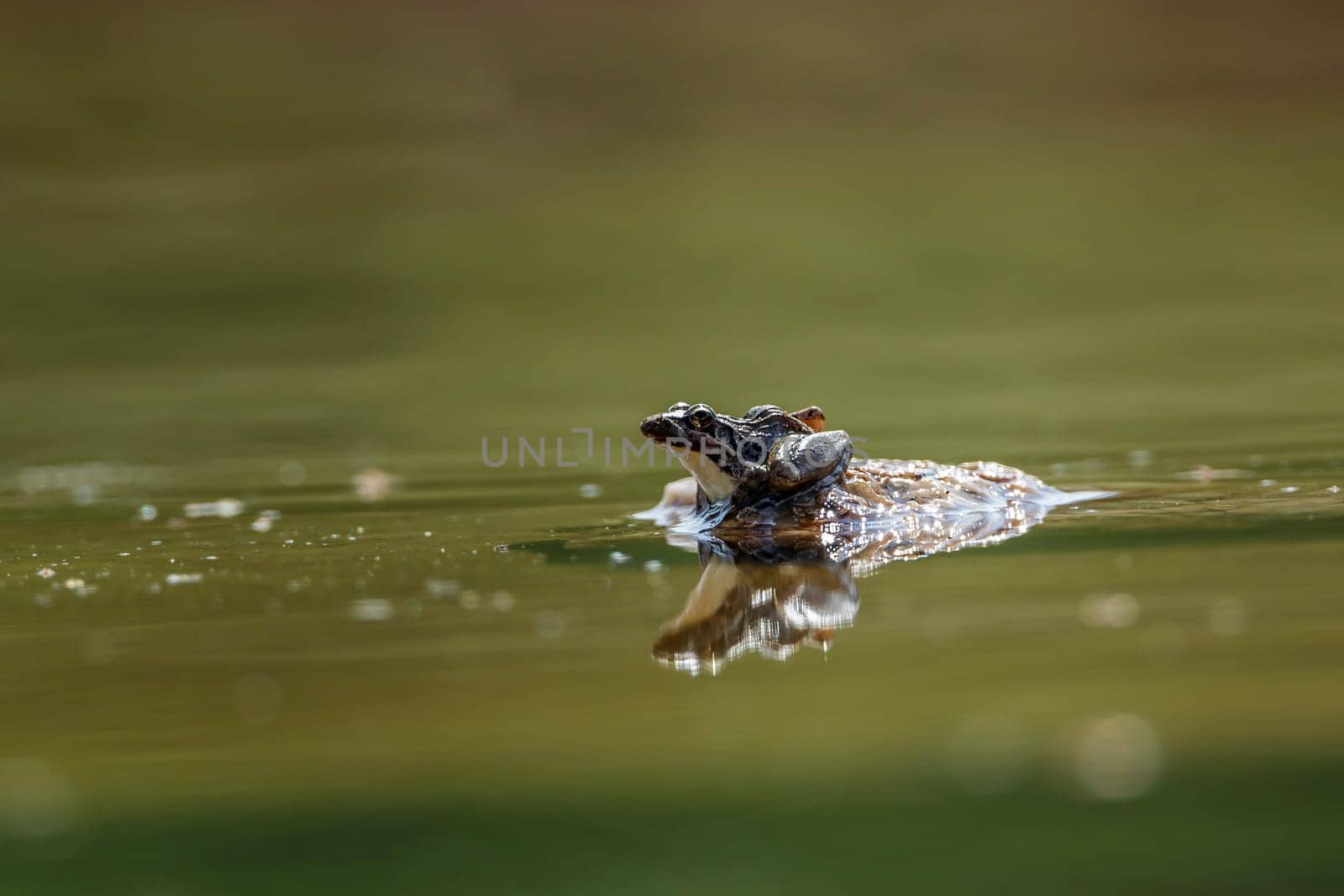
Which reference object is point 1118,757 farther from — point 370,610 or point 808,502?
point 808,502

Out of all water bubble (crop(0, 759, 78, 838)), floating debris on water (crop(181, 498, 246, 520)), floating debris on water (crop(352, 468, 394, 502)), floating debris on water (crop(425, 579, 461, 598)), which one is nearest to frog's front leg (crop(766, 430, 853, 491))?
floating debris on water (crop(425, 579, 461, 598))

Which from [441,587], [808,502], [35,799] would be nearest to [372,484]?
[808,502]

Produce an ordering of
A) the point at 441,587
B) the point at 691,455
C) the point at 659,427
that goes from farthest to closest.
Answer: the point at 691,455 < the point at 659,427 < the point at 441,587

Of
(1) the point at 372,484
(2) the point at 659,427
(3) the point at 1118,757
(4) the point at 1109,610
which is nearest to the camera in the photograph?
(3) the point at 1118,757

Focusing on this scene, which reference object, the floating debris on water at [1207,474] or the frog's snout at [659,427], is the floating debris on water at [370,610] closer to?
the frog's snout at [659,427]

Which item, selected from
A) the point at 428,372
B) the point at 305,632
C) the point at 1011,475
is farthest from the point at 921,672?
the point at 428,372

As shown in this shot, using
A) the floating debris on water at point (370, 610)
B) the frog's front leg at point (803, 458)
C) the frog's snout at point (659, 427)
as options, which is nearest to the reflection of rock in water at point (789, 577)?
the frog's front leg at point (803, 458)

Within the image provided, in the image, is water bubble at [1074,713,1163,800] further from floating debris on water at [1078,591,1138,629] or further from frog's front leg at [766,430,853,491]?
frog's front leg at [766,430,853,491]

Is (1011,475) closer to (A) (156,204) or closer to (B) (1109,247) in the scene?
(B) (1109,247)
